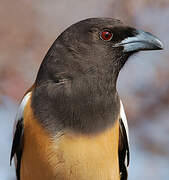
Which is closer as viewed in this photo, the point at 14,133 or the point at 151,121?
the point at 14,133

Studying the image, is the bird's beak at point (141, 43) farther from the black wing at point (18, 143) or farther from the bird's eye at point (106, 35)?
the black wing at point (18, 143)

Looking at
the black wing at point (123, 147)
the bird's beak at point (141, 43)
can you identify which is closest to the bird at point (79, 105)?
the bird's beak at point (141, 43)

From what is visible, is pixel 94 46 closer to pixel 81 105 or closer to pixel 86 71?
pixel 86 71

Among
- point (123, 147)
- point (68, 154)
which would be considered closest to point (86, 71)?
point (68, 154)

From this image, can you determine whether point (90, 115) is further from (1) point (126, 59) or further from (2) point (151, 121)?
(2) point (151, 121)

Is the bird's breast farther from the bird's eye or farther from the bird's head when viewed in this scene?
the bird's eye

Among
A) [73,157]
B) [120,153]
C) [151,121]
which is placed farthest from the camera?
[151,121]

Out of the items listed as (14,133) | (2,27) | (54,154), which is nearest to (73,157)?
(54,154)

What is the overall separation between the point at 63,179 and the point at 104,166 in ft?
0.94

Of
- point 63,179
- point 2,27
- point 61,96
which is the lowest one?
point 63,179

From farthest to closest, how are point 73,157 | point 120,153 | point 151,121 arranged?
1. point 151,121
2. point 120,153
3. point 73,157

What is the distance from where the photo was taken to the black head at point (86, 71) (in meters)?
6.97

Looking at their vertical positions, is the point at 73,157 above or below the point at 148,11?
below

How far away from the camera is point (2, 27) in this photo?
286 inches
